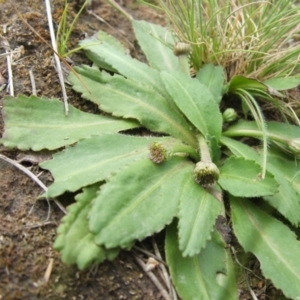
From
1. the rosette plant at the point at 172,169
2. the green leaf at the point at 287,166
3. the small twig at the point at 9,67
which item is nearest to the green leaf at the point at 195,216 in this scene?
the rosette plant at the point at 172,169

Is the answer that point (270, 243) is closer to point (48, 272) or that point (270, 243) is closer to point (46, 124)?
point (48, 272)

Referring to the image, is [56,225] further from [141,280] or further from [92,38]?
[92,38]

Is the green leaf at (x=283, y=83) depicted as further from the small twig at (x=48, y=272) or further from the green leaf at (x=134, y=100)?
the small twig at (x=48, y=272)

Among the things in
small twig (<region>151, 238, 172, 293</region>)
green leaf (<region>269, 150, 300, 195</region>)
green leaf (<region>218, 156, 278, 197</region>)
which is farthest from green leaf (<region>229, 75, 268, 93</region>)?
small twig (<region>151, 238, 172, 293</region>)

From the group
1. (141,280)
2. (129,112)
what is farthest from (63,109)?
(141,280)

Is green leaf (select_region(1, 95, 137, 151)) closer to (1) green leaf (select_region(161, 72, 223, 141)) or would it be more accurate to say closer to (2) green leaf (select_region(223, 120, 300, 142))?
(1) green leaf (select_region(161, 72, 223, 141))

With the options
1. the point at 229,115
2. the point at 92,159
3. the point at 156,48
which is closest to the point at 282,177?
the point at 229,115
